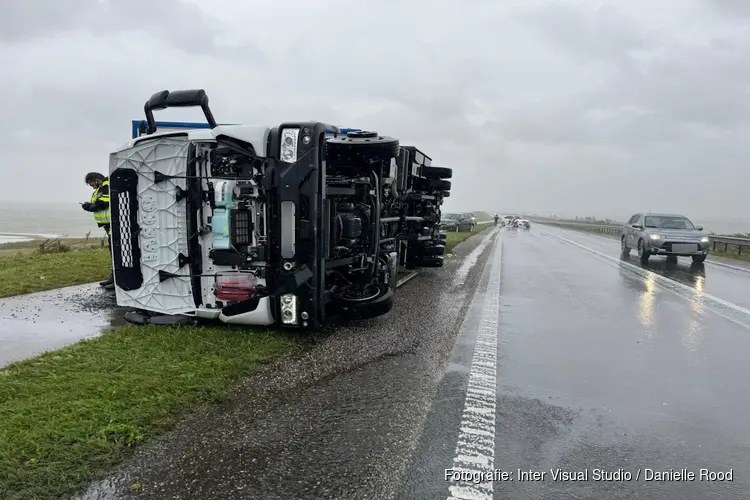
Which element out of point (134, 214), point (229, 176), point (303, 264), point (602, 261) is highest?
point (229, 176)

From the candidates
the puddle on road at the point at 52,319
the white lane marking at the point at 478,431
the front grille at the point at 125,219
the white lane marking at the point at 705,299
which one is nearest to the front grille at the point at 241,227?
the front grille at the point at 125,219

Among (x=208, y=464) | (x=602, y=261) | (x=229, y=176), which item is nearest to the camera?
(x=208, y=464)

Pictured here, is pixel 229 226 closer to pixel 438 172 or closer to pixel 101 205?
pixel 101 205

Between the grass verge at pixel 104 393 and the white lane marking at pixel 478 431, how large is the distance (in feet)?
6.08

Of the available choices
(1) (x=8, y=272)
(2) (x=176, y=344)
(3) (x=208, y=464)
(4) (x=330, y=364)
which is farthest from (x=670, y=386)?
(1) (x=8, y=272)

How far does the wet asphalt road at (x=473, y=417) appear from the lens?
277 cm

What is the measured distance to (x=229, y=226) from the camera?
521 cm

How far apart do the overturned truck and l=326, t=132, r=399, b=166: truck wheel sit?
0.68 m

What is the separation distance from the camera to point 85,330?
5773mm

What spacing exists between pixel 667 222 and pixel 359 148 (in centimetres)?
1493

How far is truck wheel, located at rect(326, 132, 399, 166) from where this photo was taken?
6414 millimetres

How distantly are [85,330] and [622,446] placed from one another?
5.51 metres

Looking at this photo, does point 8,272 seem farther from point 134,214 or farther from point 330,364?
point 330,364

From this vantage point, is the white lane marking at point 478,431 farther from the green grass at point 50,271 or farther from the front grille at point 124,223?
the green grass at point 50,271
